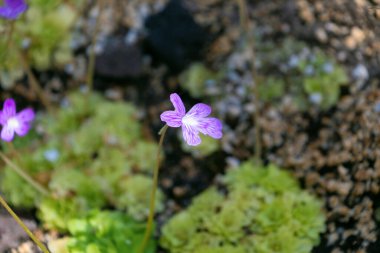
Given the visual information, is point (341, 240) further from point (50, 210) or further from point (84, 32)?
point (84, 32)

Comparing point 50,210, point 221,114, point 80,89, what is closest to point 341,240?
point 221,114

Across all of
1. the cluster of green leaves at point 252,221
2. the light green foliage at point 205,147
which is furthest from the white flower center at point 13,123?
the light green foliage at point 205,147

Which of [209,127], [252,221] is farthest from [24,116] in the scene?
[252,221]

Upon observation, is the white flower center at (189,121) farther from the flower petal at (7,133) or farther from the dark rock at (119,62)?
the dark rock at (119,62)

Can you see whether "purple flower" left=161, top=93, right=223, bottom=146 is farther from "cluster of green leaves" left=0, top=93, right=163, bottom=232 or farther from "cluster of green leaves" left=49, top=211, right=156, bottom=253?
"cluster of green leaves" left=0, top=93, right=163, bottom=232

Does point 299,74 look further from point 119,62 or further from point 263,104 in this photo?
point 119,62
